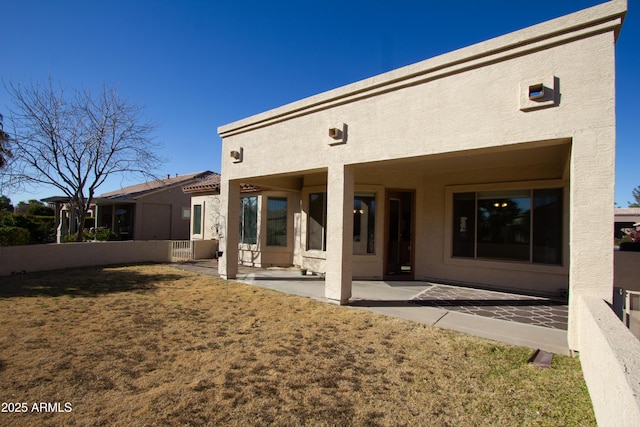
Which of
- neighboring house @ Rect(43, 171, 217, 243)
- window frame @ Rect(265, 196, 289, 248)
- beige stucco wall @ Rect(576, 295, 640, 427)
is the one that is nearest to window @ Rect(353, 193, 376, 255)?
window frame @ Rect(265, 196, 289, 248)

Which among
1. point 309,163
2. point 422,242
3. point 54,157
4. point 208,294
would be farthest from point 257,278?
point 54,157

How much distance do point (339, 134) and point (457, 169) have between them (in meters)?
4.89

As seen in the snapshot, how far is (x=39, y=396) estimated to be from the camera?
359cm

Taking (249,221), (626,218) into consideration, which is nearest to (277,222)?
(249,221)

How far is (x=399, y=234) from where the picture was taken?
37.4ft

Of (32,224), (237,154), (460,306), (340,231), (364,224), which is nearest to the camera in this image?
(340,231)

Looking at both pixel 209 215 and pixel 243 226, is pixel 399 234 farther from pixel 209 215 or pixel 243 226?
pixel 209 215

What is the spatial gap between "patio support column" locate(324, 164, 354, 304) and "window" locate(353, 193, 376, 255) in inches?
135

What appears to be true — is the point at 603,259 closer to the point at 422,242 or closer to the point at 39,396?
the point at 422,242

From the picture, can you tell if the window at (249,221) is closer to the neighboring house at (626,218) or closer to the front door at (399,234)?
the front door at (399,234)

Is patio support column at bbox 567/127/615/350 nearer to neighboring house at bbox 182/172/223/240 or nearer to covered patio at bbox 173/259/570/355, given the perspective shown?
covered patio at bbox 173/259/570/355

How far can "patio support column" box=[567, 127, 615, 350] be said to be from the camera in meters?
4.53

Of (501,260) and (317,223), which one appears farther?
(317,223)

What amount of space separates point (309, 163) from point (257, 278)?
513 centimetres
